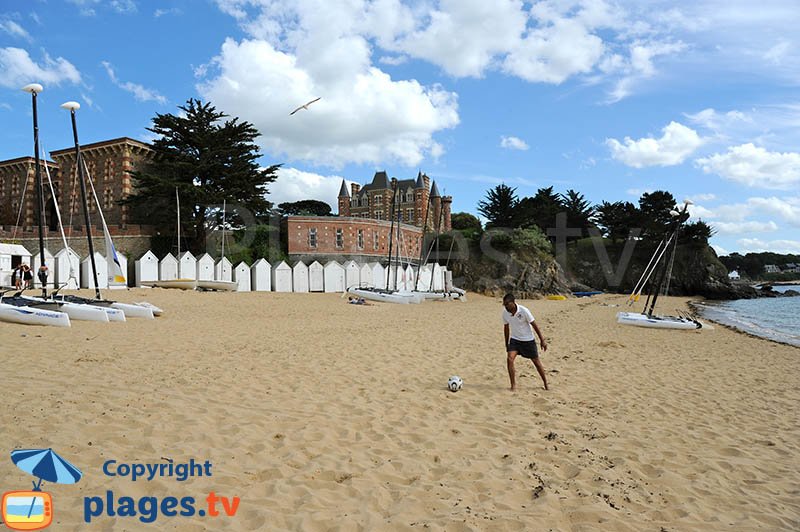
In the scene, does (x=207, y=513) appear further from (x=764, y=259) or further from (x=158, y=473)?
(x=764, y=259)

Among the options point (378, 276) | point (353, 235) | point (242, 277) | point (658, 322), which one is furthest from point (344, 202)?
point (658, 322)

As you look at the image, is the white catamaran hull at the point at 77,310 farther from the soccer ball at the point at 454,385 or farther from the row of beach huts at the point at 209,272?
the soccer ball at the point at 454,385

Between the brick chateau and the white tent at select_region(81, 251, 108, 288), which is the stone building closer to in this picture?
the white tent at select_region(81, 251, 108, 288)

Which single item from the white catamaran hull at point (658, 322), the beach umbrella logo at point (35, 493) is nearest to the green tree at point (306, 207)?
the white catamaran hull at point (658, 322)

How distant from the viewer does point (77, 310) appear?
14.9 metres

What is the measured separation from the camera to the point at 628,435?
245 inches

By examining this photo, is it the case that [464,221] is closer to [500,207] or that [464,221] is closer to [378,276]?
[500,207]

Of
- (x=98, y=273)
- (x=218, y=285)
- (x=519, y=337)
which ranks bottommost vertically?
(x=519, y=337)

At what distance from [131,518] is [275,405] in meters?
3.12

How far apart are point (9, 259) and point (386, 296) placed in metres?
22.5

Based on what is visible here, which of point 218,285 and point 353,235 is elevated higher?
point 353,235

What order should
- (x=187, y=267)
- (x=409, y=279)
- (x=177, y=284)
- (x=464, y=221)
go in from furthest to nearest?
(x=464, y=221) → (x=409, y=279) → (x=187, y=267) → (x=177, y=284)

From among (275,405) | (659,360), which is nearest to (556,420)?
(275,405)

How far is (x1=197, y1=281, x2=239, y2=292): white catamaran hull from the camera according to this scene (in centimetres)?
2895
